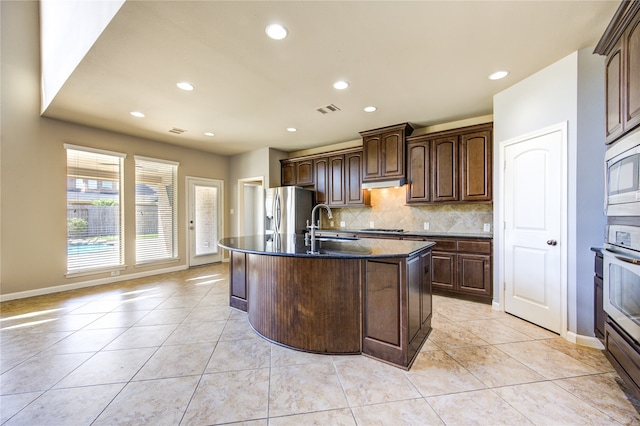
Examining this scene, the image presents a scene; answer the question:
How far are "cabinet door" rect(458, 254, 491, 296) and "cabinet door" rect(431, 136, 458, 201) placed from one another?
34.3 inches

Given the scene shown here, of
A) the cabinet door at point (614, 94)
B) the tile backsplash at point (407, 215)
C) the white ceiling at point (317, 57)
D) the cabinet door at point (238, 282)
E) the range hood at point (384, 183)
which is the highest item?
the white ceiling at point (317, 57)

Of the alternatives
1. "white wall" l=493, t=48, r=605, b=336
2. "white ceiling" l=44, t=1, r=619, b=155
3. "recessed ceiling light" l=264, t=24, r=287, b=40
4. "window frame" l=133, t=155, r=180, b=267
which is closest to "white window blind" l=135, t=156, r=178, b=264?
"window frame" l=133, t=155, r=180, b=267

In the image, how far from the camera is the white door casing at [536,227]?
2424 millimetres

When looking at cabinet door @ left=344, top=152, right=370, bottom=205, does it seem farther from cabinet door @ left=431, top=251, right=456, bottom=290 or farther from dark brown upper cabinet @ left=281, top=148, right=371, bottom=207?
cabinet door @ left=431, top=251, right=456, bottom=290

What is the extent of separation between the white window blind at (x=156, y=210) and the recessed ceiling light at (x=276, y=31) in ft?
13.4

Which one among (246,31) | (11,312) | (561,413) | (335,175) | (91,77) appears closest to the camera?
(561,413)

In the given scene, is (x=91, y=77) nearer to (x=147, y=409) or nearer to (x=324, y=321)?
(x=147, y=409)

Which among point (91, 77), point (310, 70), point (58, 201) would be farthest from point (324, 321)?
point (58, 201)

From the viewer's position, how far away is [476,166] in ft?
11.4

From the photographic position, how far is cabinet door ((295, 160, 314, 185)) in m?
5.33

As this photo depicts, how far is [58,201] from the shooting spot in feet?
12.8

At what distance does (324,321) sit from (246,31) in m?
2.41

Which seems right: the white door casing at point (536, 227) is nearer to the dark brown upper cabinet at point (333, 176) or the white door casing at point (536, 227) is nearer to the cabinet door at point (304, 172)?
the dark brown upper cabinet at point (333, 176)

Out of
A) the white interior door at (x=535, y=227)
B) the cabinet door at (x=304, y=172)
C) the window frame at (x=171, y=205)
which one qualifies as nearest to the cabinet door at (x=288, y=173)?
the cabinet door at (x=304, y=172)
